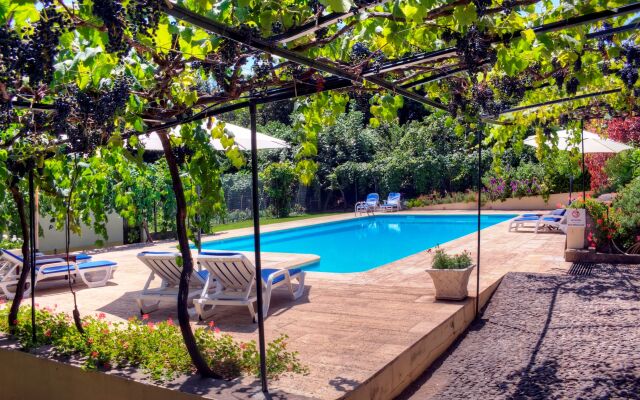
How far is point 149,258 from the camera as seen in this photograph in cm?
626

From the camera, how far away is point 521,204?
65.9 feet

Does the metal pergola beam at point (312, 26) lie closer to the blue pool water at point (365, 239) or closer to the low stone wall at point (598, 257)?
the low stone wall at point (598, 257)

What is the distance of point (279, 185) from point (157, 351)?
1701 centimetres

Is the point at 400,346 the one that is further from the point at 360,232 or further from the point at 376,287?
the point at 360,232

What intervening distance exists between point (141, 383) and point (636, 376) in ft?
12.0

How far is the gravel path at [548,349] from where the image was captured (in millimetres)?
4195

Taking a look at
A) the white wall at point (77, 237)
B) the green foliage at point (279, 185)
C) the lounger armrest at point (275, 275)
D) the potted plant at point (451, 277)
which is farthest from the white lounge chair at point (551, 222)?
the white wall at point (77, 237)

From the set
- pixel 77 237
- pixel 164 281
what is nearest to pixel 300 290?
pixel 164 281

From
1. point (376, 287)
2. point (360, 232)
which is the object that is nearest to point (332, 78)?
point (376, 287)

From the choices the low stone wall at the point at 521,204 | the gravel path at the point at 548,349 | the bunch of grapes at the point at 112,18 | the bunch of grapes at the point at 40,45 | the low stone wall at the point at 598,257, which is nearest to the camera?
the bunch of grapes at the point at 112,18

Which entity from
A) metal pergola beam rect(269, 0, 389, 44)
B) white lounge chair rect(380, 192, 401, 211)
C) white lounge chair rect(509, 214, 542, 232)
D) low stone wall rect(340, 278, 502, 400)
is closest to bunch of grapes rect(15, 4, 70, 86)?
metal pergola beam rect(269, 0, 389, 44)

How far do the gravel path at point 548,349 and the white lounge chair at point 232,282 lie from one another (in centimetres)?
200

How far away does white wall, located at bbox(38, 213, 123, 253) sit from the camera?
42.4ft

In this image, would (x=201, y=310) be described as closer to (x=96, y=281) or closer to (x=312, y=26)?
(x=96, y=281)
